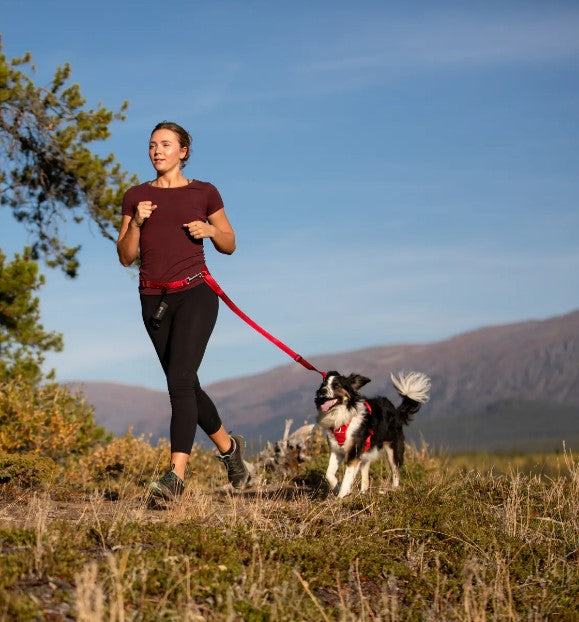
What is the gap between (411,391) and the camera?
33.4 feet

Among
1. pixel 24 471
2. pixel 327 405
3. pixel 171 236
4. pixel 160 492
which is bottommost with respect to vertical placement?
→ pixel 160 492

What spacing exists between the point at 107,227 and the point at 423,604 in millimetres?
12307

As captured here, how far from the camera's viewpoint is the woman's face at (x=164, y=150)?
688 cm

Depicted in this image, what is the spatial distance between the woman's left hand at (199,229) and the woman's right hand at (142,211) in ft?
0.93

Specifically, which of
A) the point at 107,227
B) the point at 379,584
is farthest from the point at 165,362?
the point at 107,227

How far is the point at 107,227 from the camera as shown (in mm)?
16188

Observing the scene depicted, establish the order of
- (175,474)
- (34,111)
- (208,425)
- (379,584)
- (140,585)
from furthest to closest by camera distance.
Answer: (34,111)
(208,425)
(175,474)
(379,584)
(140,585)

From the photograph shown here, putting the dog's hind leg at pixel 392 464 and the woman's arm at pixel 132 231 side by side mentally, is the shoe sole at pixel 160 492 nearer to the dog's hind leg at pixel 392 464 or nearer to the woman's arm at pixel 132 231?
the woman's arm at pixel 132 231

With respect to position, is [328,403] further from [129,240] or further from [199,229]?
[129,240]

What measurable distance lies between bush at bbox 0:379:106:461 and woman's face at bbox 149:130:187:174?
5.84 meters

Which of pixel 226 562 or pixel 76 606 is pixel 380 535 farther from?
pixel 76 606

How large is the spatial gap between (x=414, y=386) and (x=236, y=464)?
3114 mm

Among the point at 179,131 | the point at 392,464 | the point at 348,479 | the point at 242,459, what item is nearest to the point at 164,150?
the point at 179,131

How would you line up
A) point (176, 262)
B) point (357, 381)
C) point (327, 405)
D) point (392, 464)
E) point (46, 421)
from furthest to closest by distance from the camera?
point (46, 421)
point (392, 464)
point (357, 381)
point (327, 405)
point (176, 262)
